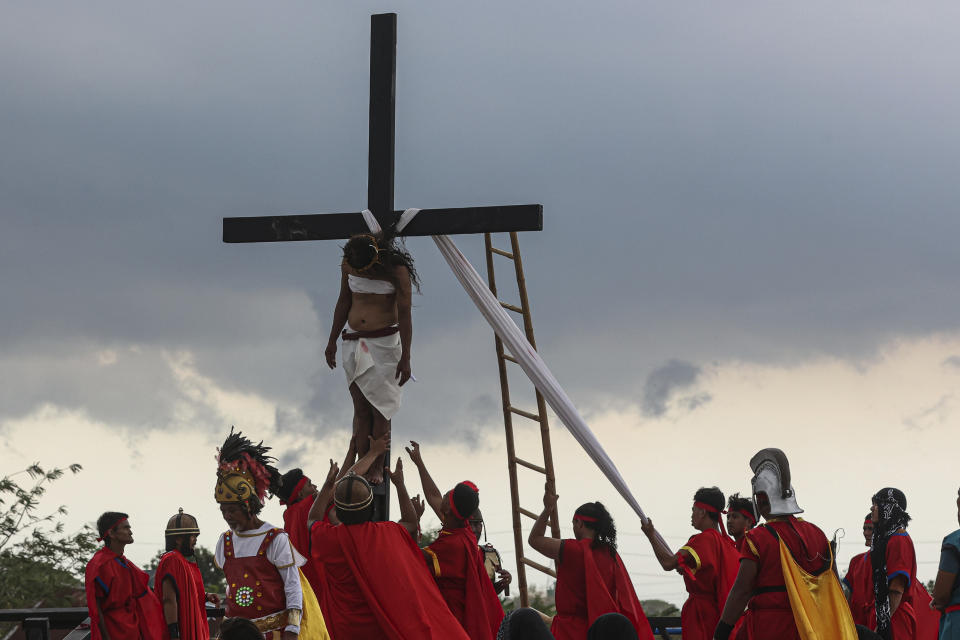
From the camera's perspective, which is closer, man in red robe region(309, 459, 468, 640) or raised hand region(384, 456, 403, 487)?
man in red robe region(309, 459, 468, 640)

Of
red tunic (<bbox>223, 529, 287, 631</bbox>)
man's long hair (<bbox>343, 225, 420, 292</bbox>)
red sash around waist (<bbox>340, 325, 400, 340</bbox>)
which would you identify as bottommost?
red tunic (<bbox>223, 529, 287, 631</bbox>)

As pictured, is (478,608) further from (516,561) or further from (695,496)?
(516,561)

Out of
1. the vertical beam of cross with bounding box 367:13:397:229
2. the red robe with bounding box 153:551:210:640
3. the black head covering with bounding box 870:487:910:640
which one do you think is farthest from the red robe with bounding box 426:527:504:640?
the vertical beam of cross with bounding box 367:13:397:229

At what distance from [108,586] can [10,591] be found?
12.1 metres

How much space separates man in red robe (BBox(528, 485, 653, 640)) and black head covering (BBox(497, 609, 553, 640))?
3.35 m

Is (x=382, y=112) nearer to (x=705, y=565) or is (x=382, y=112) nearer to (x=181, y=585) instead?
(x=181, y=585)

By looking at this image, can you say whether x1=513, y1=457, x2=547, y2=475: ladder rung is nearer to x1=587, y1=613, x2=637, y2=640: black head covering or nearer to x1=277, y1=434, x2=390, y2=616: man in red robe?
x1=277, y1=434, x2=390, y2=616: man in red robe

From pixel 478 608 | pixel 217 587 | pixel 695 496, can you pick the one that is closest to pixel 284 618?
pixel 478 608

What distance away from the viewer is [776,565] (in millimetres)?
7512

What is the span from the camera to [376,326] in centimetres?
998

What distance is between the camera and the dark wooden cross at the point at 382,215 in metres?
10.1

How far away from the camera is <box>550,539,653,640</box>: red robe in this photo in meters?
8.66

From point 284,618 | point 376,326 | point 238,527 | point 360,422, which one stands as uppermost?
point 376,326

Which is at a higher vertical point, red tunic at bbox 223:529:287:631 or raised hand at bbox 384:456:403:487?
raised hand at bbox 384:456:403:487
